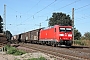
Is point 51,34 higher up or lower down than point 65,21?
lower down

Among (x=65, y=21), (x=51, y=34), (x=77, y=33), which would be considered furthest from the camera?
(x=77, y=33)

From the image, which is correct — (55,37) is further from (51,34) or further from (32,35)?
(32,35)

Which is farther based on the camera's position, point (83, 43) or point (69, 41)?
point (83, 43)

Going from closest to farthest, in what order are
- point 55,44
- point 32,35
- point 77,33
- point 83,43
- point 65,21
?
1. point 55,44
2. point 83,43
3. point 32,35
4. point 65,21
5. point 77,33

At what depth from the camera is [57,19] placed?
98562mm

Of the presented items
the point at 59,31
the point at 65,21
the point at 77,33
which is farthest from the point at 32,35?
the point at 77,33

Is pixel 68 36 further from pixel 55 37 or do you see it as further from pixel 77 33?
pixel 77 33

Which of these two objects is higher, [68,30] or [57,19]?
[57,19]

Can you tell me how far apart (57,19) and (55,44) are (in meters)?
66.9

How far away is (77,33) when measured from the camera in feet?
306

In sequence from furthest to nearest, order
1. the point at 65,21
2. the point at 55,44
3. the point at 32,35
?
1. the point at 65,21
2. the point at 32,35
3. the point at 55,44

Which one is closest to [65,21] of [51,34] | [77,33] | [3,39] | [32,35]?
[77,33]

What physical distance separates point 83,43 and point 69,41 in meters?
16.1

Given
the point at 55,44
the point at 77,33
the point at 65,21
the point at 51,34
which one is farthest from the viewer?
the point at 77,33
